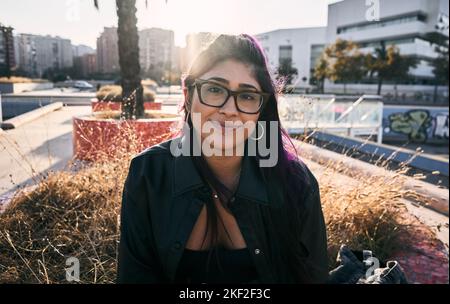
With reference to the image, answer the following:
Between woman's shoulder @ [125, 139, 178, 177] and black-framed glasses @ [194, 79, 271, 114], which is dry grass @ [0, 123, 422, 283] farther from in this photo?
black-framed glasses @ [194, 79, 271, 114]

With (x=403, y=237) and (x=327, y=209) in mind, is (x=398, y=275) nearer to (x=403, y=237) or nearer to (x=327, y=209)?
(x=327, y=209)

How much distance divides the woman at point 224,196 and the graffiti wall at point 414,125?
1683 cm

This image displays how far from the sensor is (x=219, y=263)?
1376 mm

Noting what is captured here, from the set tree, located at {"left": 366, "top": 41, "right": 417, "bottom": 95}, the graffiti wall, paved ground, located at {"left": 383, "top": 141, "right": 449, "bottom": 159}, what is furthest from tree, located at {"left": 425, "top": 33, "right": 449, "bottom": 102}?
paved ground, located at {"left": 383, "top": 141, "right": 449, "bottom": 159}

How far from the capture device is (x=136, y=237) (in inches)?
51.6

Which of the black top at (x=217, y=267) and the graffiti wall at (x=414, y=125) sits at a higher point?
the black top at (x=217, y=267)

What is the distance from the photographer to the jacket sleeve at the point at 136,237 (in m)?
1.31

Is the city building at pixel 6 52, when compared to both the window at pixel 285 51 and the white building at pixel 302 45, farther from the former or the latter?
the window at pixel 285 51

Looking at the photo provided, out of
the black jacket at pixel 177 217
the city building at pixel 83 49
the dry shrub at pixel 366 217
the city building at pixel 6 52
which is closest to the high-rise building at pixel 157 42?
the city building at pixel 83 49

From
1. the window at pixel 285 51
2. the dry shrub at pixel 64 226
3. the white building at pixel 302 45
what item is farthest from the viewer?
the window at pixel 285 51

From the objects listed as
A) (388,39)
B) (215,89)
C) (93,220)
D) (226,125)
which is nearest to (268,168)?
(226,125)

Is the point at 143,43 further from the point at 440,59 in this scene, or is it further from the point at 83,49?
the point at 440,59

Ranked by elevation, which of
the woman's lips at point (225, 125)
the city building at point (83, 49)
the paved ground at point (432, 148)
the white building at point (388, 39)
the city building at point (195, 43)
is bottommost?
the paved ground at point (432, 148)
